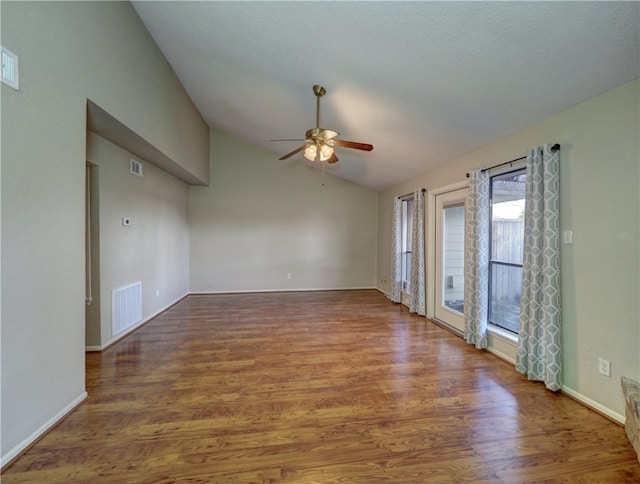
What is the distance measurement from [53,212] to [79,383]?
133 cm

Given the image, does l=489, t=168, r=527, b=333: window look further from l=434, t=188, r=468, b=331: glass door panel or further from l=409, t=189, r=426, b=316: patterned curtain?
l=409, t=189, r=426, b=316: patterned curtain

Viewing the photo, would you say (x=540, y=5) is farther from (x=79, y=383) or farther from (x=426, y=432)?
(x=79, y=383)

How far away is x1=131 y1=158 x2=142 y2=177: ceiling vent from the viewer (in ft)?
12.1

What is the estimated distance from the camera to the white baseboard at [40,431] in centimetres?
155

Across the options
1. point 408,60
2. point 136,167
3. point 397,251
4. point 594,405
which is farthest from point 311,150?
point 594,405

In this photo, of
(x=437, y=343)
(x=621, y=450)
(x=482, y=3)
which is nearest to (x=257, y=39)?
(x=482, y=3)

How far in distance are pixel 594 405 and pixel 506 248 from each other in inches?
60.3

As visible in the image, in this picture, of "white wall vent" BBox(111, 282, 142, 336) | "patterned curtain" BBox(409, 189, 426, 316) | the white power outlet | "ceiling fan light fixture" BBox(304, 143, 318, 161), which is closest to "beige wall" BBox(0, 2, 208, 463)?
"white wall vent" BBox(111, 282, 142, 336)

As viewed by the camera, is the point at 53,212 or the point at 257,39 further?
the point at 257,39

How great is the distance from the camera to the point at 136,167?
12.4 ft

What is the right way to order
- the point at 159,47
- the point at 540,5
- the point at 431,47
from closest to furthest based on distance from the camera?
1. the point at 540,5
2. the point at 431,47
3. the point at 159,47

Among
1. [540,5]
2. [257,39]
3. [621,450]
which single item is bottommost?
[621,450]

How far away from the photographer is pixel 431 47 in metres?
2.06

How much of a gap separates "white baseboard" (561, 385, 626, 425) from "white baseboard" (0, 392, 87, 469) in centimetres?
389
